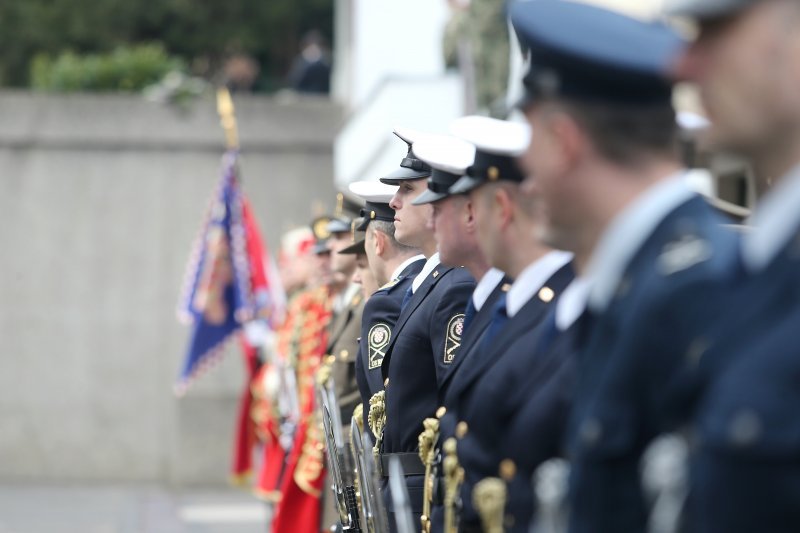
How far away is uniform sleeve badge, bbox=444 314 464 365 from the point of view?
482 centimetres

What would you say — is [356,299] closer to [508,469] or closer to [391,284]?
[391,284]

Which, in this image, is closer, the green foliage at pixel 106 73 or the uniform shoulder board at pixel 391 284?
the uniform shoulder board at pixel 391 284

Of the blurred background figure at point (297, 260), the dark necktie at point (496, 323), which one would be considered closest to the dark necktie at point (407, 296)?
the dark necktie at point (496, 323)

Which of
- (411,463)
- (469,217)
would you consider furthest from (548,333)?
(411,463)

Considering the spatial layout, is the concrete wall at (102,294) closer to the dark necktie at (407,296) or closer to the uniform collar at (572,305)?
the dark necktie at (407,296)

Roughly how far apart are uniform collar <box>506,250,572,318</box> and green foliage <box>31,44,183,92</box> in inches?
516

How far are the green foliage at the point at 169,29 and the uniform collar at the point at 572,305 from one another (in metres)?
23.9

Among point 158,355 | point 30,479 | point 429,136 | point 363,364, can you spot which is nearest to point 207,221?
point 158,355

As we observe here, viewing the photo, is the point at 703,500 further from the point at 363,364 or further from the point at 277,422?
the point at 277,422

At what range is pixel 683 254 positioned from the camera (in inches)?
84.5

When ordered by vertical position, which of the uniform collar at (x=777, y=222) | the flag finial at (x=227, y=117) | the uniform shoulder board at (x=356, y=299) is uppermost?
the uniform collar at (x=777, y=222)

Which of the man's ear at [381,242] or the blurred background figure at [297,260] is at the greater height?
the man's ear at [381,242]

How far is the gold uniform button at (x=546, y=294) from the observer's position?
11.6 ft

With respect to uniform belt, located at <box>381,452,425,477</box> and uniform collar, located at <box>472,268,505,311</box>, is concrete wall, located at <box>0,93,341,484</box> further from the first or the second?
uniform collar, located at <box>472,268,505,311</box>
